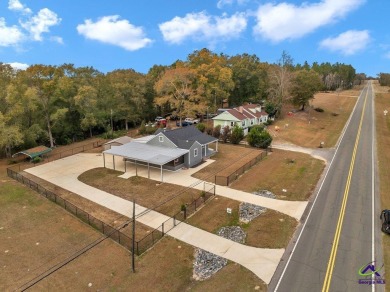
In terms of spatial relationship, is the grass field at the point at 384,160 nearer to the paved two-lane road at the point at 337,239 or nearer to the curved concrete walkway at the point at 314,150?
the paved two-lane road at the point at 337,239

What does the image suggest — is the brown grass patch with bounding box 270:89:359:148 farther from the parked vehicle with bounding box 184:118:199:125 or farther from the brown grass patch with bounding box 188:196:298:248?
the brown grass patch with bounding box 188:196:298:248

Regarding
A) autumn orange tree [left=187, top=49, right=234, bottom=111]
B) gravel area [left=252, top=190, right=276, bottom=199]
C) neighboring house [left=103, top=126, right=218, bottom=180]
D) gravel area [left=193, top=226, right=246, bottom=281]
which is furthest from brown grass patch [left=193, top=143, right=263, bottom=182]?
autumn orange tree [left=187, top=49, right=234, bottom=111]

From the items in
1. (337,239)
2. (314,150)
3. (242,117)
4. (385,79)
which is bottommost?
(337,239)

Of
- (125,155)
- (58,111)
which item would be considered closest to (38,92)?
(58,111)

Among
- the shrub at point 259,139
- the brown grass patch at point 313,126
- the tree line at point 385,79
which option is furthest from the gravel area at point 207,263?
the tree line at point 385,79

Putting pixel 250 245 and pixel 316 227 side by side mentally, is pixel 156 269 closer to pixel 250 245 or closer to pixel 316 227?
pixel 250 245

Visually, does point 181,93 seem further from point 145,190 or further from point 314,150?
point 145,190

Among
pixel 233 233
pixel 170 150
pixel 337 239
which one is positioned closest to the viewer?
pixel 337 239

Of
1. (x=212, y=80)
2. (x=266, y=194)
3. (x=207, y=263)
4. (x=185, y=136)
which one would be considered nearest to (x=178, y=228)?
(x=207, y=263)
